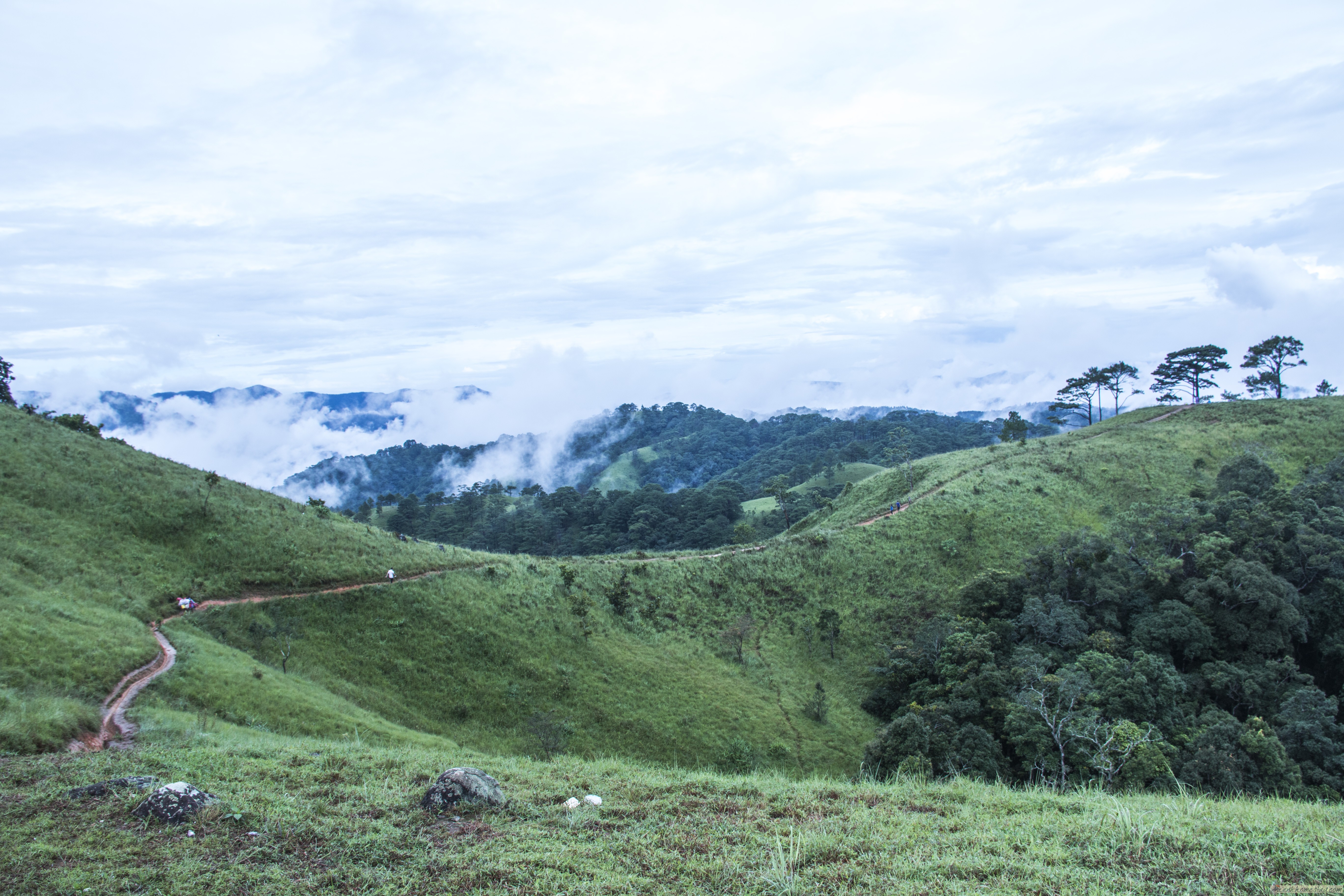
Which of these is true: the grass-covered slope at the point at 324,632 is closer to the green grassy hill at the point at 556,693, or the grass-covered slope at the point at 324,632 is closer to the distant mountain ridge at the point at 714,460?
the green grassy hill at the point at 556,693

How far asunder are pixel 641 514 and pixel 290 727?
2915 inches

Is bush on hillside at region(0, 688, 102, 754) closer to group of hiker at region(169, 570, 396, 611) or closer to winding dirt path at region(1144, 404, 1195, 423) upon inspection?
group of hiker at region(169, 570, 396, 611)

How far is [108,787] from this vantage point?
27.3ft

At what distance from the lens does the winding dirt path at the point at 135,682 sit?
1245 centimetres

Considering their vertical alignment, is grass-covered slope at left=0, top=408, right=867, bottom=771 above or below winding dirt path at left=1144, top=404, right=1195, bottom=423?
below

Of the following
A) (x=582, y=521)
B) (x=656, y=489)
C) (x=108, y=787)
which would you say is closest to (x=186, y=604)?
(x=108, y=787)

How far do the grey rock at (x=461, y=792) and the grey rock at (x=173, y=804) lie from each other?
2.64 meters

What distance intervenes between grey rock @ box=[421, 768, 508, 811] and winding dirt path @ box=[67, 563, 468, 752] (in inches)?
270

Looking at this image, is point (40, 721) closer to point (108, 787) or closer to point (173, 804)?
point (108, 787)

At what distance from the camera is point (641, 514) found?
298 feet

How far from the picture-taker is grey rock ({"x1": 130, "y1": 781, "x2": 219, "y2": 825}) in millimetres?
7594

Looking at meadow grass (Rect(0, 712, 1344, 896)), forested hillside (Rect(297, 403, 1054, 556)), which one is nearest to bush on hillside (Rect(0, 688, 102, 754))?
meadow grass (Rect(0, 712, 1344, 896))

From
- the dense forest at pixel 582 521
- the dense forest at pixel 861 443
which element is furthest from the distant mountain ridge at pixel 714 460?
the dense forest at pixel 582 521

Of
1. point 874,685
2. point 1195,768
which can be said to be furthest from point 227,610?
point 1195,768
